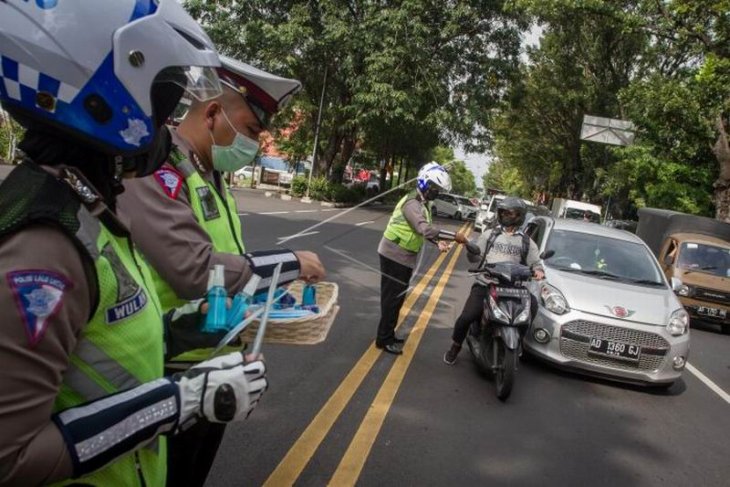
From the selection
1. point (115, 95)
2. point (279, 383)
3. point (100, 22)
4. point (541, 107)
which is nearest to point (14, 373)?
point (115, 95)

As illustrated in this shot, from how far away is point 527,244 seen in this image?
5.92m

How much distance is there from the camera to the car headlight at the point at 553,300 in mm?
6000

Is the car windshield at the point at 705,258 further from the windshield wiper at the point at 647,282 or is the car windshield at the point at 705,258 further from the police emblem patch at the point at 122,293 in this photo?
the police emblem patch at the point at 122,293

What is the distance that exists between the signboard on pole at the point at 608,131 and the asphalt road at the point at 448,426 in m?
18.4

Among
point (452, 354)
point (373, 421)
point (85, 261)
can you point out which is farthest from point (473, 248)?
point (85, 261)

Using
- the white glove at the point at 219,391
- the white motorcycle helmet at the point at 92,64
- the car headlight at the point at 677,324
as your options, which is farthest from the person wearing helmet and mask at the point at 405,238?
the white motorcycle helmet at the point at 92,64

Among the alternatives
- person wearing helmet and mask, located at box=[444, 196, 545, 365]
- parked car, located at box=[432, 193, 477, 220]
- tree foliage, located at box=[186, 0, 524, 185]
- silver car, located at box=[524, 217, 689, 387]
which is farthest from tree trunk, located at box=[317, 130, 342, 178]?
person wearing helmet and mask, located at box=[444, 196, 545, 365]

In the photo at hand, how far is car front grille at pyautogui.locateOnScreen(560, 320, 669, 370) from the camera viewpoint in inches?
227

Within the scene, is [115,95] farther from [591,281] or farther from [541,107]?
[541,107]

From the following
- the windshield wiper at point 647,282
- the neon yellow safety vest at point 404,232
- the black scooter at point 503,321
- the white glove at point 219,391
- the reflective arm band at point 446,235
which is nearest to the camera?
the white glove at point 219,391

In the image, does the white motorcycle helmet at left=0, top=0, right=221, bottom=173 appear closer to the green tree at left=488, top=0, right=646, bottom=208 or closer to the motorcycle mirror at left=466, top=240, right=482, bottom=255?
the motorcycle mirror at left=466, top=240, right=482, bottom=255

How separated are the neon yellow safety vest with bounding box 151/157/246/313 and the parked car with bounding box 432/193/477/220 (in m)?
33.7

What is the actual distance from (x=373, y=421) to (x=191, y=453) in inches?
82.1

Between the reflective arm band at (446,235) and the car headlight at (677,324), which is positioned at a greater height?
the reflective arm band at (446,235)
